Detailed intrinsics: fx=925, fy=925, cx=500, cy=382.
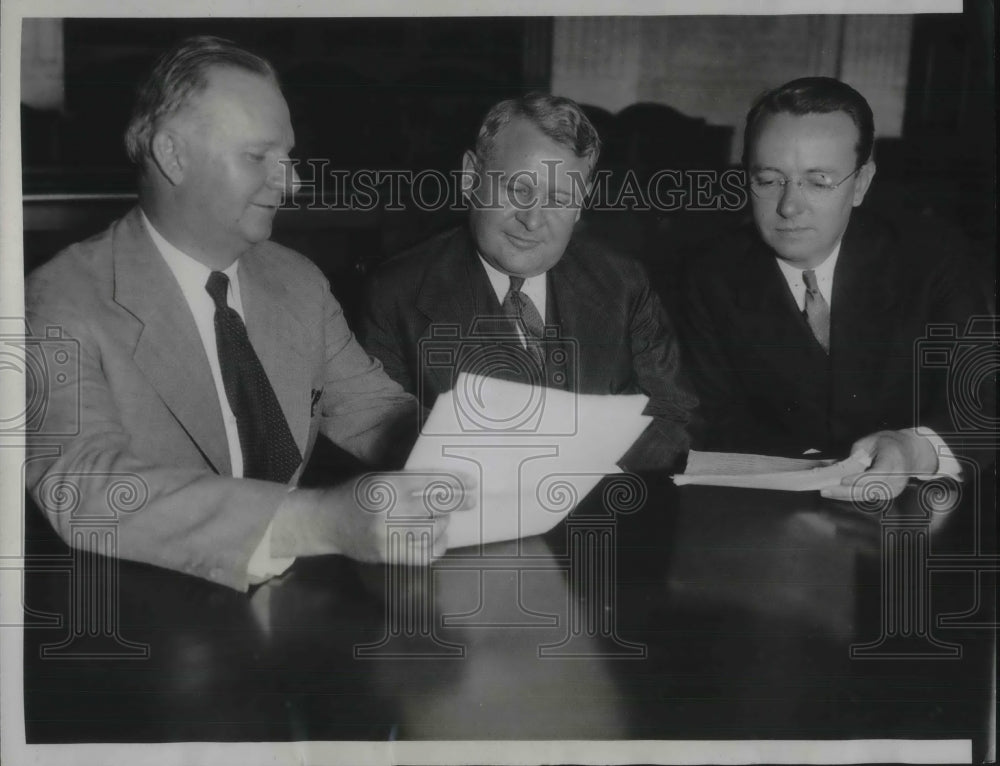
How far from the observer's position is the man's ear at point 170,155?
1.01m

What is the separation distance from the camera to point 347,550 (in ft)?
3.18

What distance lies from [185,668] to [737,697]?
60 centimetres

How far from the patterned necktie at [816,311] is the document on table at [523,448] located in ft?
0.87

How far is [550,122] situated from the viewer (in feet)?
3.46

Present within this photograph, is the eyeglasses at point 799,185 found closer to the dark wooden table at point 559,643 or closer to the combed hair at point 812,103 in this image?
the combed hair at point 812,103

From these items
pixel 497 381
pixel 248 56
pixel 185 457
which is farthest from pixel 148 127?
pixel 497 381

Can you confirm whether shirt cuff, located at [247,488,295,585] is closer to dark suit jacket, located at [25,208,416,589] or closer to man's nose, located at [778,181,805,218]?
dark suit jacket, located at [25,208,416,589]

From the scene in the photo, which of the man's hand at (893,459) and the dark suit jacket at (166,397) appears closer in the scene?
the dark suit jacket at (166,397)

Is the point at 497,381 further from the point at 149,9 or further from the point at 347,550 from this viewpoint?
the point at 149,9

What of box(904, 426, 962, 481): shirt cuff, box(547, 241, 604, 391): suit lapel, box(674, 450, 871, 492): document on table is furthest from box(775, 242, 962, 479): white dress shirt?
box(547, 241, 604, 391): suit lapel

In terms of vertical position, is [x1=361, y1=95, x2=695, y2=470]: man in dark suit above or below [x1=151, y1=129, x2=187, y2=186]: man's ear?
below

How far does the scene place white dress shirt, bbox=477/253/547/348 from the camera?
106 cm

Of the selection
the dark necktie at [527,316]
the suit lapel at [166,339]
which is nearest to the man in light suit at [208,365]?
the suit lapel at [166,339]

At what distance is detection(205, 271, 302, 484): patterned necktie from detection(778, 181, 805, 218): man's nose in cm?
63
